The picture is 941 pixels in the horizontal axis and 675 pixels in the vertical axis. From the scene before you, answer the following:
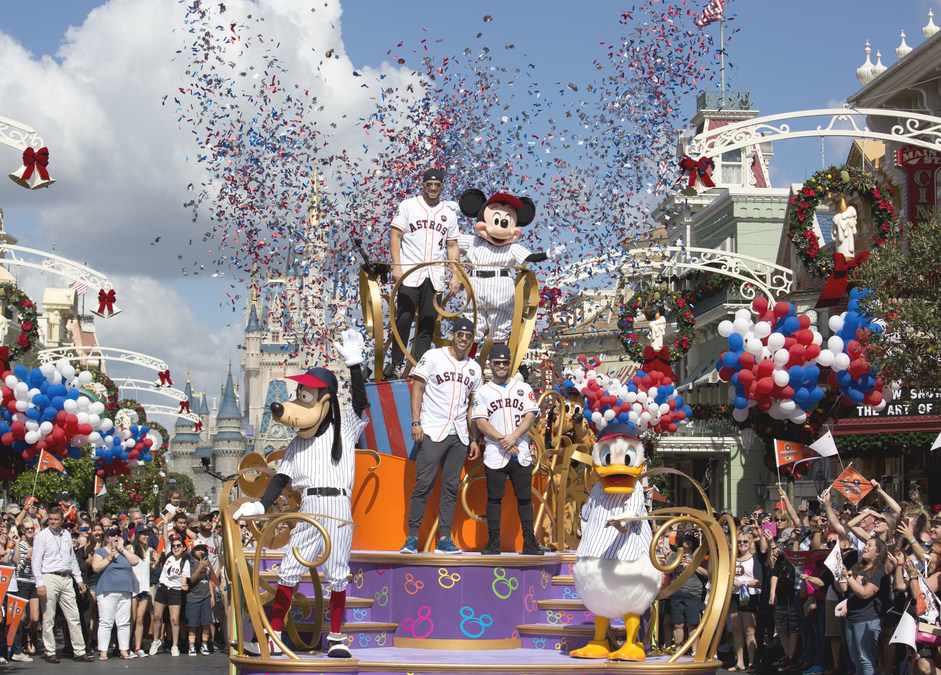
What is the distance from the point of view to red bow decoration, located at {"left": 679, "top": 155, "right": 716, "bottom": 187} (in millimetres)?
13977

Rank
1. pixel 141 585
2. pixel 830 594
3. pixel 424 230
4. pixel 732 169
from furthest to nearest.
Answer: pixel 732 169 < pixel 141 585 < pixel 830 594 < pixel 424 230

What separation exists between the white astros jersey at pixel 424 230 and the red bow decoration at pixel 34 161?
585cm

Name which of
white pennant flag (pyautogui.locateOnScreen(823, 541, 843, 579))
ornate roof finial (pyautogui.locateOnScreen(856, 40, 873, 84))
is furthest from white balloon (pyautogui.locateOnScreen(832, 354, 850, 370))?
ornate roof finial (pyautogui.locateOnScreen(856, 40, 873, 84))

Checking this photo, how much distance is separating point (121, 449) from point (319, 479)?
18.5 m

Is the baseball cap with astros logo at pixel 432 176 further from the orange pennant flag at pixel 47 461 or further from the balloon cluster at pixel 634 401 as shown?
the orange pennant flag at pixel 47 461

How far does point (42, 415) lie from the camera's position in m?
18.8

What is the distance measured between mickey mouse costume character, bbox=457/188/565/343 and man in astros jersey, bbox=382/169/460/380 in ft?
0.98

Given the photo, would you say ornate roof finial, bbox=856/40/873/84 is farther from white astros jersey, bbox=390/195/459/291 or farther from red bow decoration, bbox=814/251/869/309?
white astros jersey, bbox=390/195/459/291

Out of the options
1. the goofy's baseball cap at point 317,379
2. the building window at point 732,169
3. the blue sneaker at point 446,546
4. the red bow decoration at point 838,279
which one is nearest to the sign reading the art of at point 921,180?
the red bow decoration at point 838,279

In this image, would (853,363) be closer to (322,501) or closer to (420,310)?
(420,310)

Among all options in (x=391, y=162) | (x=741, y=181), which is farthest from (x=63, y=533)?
(x=741, y=181)

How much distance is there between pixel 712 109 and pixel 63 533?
40.5 meters

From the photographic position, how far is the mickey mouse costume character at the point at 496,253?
9508mm

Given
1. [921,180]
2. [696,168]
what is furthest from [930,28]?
[696,168]
